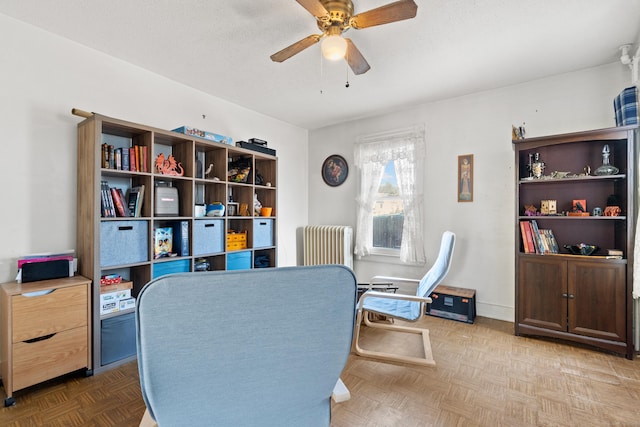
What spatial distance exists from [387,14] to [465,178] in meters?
2.32

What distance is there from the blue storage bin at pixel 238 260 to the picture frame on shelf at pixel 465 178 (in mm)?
2575

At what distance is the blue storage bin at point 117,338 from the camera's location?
2199 millimetres

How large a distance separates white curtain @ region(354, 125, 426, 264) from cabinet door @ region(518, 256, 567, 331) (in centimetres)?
111

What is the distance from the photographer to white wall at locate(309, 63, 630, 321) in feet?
9.26

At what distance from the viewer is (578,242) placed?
2.81 m

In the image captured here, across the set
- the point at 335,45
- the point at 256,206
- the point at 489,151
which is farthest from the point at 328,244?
the point at 335,45

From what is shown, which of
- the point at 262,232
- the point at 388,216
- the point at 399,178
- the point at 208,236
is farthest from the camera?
the point at 388,216

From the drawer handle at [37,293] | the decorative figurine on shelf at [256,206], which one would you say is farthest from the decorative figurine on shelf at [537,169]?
the drawer handle at [37,293]

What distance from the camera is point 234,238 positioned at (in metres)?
3.30

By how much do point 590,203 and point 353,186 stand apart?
8.51 feet

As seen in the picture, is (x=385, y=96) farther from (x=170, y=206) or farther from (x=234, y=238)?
(x=170, y=206)

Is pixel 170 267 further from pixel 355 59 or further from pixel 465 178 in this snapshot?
pixel 465 178

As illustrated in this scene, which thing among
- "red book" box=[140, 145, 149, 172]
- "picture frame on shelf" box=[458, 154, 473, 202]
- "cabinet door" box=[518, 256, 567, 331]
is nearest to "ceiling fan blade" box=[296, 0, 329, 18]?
"red book" box=[140, 145, 149, 172]

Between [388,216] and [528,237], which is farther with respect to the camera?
[388,216]
